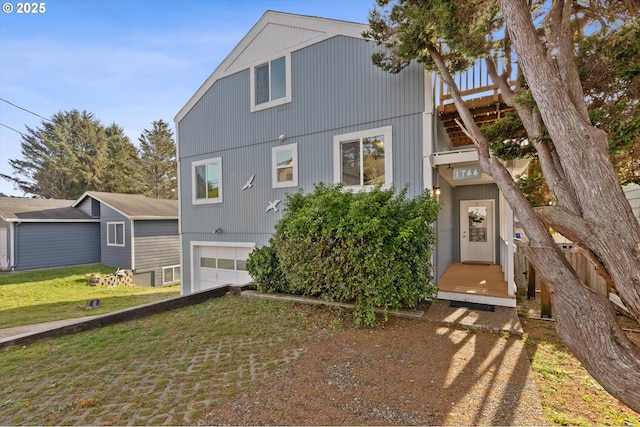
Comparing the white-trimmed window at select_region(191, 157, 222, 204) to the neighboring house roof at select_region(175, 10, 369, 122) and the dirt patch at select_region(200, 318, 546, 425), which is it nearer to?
the neighboring house roof at select_region(175, 10, 369, 122)

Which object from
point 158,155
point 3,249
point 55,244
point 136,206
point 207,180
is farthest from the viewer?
point 158,155

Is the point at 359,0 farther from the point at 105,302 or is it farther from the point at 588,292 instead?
the point at 105,302

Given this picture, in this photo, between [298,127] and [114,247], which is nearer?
[298,127]

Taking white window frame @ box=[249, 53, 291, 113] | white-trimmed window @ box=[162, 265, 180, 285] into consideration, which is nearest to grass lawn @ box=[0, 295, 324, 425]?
white window frame @ box=[249, 53, 291, 113]

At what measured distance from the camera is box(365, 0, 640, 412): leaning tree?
2.69m

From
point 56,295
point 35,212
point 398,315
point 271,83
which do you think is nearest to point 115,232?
point 35,212

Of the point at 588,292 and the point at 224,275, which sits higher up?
the point at 588,292

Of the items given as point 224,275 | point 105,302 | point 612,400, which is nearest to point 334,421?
point 612,400

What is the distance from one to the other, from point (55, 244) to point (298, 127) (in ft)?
53.8

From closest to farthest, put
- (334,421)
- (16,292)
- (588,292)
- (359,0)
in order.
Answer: (334,421) → (588,292) → (359,0) → (16,292)

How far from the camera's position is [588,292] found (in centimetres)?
294

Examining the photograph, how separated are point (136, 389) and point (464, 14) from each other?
7362mm

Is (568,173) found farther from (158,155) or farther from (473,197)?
(158,155)

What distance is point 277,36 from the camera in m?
8.92
